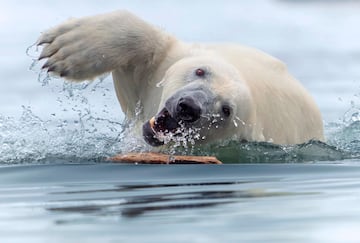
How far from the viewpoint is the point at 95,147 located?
24.1 feet

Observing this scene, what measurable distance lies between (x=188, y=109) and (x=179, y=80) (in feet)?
2.48

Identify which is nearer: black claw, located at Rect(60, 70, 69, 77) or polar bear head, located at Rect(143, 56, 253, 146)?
polar bear head, located at Rect(143, 56, 253, 146)

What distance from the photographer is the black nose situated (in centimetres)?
626

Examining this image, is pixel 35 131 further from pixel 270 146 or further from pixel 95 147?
pixel 270 146

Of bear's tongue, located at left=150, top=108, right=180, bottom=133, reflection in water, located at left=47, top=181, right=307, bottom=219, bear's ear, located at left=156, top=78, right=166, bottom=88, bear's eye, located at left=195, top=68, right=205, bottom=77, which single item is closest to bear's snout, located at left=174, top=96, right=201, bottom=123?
bear's tongue, located at left=150, top=108, right=180, bottom=133

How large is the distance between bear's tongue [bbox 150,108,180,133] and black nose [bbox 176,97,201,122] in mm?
170

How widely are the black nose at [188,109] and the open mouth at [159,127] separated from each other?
18 cm

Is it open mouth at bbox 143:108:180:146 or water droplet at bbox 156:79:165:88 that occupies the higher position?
water droplet at bbox 156:79:165:88

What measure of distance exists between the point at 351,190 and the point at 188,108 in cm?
162

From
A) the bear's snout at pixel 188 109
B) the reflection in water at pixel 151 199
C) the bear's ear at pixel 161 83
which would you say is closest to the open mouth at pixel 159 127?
the bear's snout at pixel 188 109

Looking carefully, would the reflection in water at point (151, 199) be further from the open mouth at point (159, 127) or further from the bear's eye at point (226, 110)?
the bear's eye at point (226, 110)

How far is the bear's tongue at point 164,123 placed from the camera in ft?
21.5

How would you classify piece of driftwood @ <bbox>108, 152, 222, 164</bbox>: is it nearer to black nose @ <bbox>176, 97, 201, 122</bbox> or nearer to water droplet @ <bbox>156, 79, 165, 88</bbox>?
black nose @ <bbox>176, 97, 201, 122</bbox>

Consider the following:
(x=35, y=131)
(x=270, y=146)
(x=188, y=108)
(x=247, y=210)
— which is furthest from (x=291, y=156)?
(x=247, y=210)
